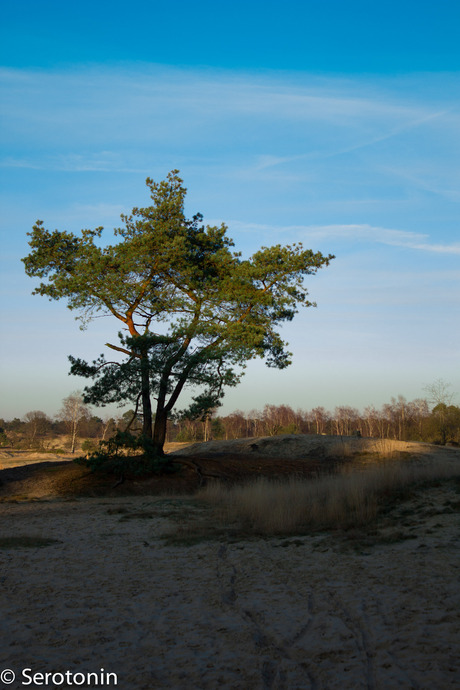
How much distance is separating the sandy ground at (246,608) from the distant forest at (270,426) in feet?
72.7

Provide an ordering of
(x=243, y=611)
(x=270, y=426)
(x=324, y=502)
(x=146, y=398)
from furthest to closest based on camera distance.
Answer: (x=270, y=426) → (x=146, y=398) → (x=324, y=502) → (x=243, y=611)

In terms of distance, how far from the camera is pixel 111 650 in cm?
392

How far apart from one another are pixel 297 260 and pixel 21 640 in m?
15.6

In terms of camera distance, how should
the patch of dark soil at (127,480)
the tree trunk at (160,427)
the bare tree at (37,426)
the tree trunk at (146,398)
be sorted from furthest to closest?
the bare tree at (37,426) → the tree trunk at (160,427) → the tree trunk at (146,398) → the patch of dark soil at (127,480)

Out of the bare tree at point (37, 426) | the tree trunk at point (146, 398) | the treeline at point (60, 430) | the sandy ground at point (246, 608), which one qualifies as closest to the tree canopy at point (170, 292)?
the tree trunk at point (146, 398)

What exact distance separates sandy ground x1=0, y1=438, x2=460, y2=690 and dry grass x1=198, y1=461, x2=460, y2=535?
662 millimetres

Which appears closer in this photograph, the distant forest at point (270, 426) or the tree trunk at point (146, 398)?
the tree trunk at point (146, 398)

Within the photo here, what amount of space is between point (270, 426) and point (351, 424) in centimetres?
1166

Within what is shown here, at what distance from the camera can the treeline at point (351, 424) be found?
4188 centimetres

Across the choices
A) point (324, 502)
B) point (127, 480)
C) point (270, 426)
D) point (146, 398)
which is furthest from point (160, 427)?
point (270, 426)

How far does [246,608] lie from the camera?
484 centimetres

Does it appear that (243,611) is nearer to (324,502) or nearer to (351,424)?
(324,502)

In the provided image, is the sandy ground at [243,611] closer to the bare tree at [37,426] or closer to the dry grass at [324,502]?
the dry grass at [324,502]

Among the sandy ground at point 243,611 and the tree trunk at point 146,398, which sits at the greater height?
the tree trunk at point 146,398
